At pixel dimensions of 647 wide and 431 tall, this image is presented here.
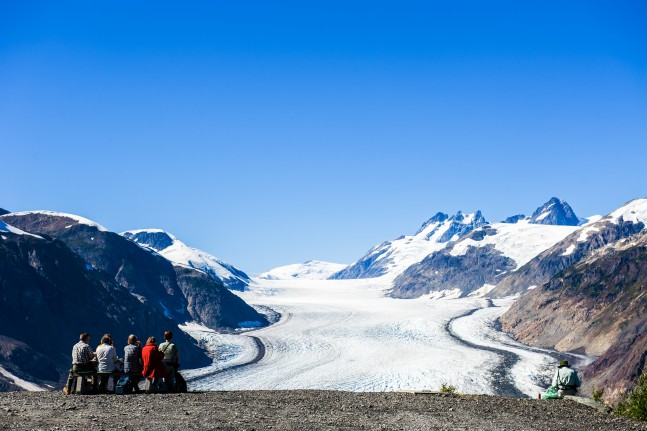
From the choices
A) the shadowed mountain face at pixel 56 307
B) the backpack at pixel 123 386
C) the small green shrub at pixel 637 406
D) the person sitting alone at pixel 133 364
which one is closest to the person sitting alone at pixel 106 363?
the person sitting alone at pixel 133 364

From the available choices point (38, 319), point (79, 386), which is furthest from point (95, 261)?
point (79, 386)

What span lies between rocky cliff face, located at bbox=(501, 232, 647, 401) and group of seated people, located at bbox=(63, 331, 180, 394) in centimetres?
7951

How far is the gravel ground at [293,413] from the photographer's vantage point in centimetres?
1925

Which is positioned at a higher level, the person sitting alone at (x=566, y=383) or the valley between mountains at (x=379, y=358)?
the person sitting alone at (x=566, y=383)

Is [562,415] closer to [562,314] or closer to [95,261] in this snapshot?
[562,314]

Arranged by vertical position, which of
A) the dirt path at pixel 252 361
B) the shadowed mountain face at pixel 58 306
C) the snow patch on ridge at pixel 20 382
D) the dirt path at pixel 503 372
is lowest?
the dirt path at pixel 503 372

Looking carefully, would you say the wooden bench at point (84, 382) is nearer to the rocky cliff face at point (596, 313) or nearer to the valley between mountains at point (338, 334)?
the valley between mountains at point (338, 334)

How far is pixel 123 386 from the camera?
25.3 meters

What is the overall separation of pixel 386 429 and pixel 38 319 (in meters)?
109

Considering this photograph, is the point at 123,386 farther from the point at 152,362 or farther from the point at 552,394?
the point at 552,394

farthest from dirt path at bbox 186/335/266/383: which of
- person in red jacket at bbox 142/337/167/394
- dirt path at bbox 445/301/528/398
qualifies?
person in red jacket at bbox 142/337/167/394

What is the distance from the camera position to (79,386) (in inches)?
1013

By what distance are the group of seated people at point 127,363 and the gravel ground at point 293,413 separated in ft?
4.22

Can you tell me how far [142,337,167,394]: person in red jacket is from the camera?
84.9 feet
